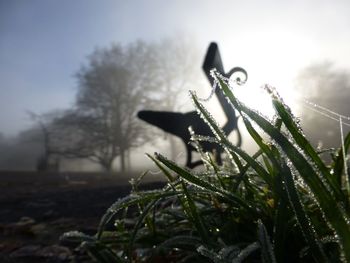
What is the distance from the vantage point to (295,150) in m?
0.50

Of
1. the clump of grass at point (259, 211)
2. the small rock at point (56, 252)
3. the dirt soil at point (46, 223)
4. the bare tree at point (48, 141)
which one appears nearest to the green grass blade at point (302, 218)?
the clump of grass at point (259, 211)

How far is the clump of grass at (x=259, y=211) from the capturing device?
1.67ft

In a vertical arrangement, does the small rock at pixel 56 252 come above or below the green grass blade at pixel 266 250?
below

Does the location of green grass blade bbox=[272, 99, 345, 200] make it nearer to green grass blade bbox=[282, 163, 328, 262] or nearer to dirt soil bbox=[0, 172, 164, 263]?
green grass blade bbox=[282, 163, 328, 262]

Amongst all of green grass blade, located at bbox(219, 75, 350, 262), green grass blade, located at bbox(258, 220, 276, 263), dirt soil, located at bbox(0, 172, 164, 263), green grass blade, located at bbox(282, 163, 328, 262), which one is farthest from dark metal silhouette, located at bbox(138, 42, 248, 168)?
green grass blade, located at bbox(219, 75, 350, 262)

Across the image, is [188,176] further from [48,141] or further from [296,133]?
[48,141]

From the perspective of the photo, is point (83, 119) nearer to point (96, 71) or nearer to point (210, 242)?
point (96, 71)

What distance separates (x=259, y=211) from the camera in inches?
39.6

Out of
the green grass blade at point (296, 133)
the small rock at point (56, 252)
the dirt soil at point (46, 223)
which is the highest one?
the green grass blade at point (296, 133)

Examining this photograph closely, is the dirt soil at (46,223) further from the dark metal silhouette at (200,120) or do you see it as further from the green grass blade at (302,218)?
the dark metal silhouette at (200,120)

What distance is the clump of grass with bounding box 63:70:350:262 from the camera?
0.51 metres

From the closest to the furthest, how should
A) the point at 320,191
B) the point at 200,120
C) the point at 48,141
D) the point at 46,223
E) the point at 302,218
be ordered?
the point at 320,191
the point at 302,218
the point at 46,223
the point at 200,120
the point at 48,141

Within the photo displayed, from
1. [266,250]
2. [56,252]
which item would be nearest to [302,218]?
[266,250]

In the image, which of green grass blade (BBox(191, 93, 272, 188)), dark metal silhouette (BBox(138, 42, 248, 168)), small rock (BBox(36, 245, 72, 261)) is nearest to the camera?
green grass blade (BBox(191, 93, 272, 188))
